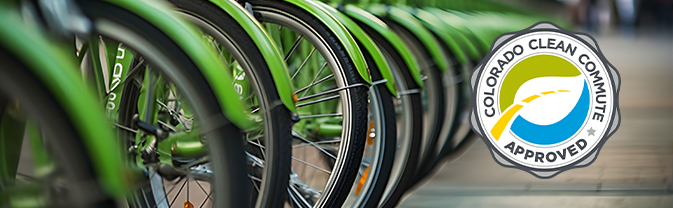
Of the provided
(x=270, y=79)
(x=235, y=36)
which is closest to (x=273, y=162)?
(x=270, y=79)

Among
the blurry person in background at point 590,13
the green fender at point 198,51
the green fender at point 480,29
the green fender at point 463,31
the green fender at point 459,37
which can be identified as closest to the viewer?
the green fender at point 198,51

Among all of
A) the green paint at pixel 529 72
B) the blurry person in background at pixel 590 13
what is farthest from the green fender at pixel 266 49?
the blurry person in background at pixel 590 13

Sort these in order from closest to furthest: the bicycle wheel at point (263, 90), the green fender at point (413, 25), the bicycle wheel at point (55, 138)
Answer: the bicycle wheel at point (55, 138)
the bicycle wheel at point (263, 90)
the green fender at point (413, 25)

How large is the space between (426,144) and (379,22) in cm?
59

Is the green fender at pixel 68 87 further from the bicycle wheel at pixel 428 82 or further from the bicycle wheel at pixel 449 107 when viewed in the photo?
the bicycle wheel at pixel 449 107

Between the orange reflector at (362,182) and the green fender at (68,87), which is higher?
the green fender at (68,87)

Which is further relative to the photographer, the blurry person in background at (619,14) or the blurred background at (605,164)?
the blurry person in background at (619,14)

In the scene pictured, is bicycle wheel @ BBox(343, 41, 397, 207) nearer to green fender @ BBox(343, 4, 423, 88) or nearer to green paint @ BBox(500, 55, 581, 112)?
green fender @ BBox(343, 4, 423, 88)

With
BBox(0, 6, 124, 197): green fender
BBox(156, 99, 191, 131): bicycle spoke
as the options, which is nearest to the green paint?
BBox(156, 99, 191, 131): bicycle spoke

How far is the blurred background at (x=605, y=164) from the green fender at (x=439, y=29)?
0.59m

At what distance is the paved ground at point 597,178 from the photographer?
242cm

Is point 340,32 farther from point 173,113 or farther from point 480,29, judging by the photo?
point 480,29

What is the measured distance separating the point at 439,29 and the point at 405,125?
71 centimetres

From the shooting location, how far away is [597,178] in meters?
2.77
